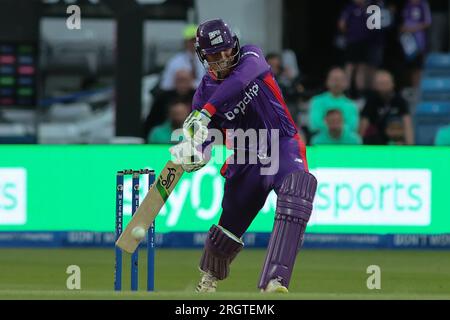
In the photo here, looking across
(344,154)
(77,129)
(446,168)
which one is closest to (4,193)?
(344,154)

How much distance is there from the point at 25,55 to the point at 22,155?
15.7ft

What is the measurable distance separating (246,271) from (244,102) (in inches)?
152

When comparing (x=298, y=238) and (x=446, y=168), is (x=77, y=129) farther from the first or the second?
(x=298, y=238)

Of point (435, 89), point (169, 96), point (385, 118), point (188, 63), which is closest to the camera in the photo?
point (169, 96)

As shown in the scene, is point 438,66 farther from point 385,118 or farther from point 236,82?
point 236,82

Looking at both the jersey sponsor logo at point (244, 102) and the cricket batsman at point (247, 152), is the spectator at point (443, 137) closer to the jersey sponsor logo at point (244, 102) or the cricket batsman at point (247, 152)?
the cricket batsman at point (247, 152)

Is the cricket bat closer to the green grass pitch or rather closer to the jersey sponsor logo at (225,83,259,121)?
the jersey sponsor logo at (225,83,259,121)

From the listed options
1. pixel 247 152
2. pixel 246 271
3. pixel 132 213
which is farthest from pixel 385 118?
pixel 132 213

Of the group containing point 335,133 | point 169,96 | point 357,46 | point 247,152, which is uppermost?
point 357,46

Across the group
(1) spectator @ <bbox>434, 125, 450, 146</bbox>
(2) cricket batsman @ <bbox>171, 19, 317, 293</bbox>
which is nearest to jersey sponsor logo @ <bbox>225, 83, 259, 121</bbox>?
(2) cricket batsman @ <bbox>171, 19, 317, 293</bbox>

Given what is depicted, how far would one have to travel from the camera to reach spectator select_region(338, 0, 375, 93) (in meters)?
19.5

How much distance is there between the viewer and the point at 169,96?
17.0 meters

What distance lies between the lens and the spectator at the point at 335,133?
16.2 m

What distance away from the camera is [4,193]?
15078 mm
